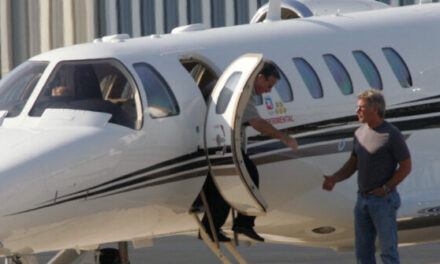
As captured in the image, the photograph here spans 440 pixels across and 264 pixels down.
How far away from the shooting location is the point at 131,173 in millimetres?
11344

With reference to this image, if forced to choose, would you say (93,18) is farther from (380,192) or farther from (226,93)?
(380,192)

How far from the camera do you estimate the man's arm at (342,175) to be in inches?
470

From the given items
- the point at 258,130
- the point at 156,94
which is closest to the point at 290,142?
the point at 258,130

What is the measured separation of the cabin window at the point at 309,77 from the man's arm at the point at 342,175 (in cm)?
124

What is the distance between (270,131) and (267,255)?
766 centimetres

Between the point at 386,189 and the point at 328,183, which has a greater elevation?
the point at 386,189

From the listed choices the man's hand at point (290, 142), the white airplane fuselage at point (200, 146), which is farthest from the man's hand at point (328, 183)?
the white airplane fuselage at point (200, 146)

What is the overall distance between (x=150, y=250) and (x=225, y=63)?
28.5 feet

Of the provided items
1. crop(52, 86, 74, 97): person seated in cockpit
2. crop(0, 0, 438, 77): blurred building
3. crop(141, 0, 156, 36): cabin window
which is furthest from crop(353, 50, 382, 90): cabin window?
crop(141, 0, 156, 36): cabin window

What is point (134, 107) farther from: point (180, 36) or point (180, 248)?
point (180, 248)

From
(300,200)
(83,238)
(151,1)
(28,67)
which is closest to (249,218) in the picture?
(300,200)

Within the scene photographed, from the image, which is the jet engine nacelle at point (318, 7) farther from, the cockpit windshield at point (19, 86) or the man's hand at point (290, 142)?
the cockpit windshield at point (19, 86)

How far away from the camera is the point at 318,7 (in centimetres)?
1694

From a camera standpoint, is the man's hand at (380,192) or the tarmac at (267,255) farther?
the tarmac at (267,255)
